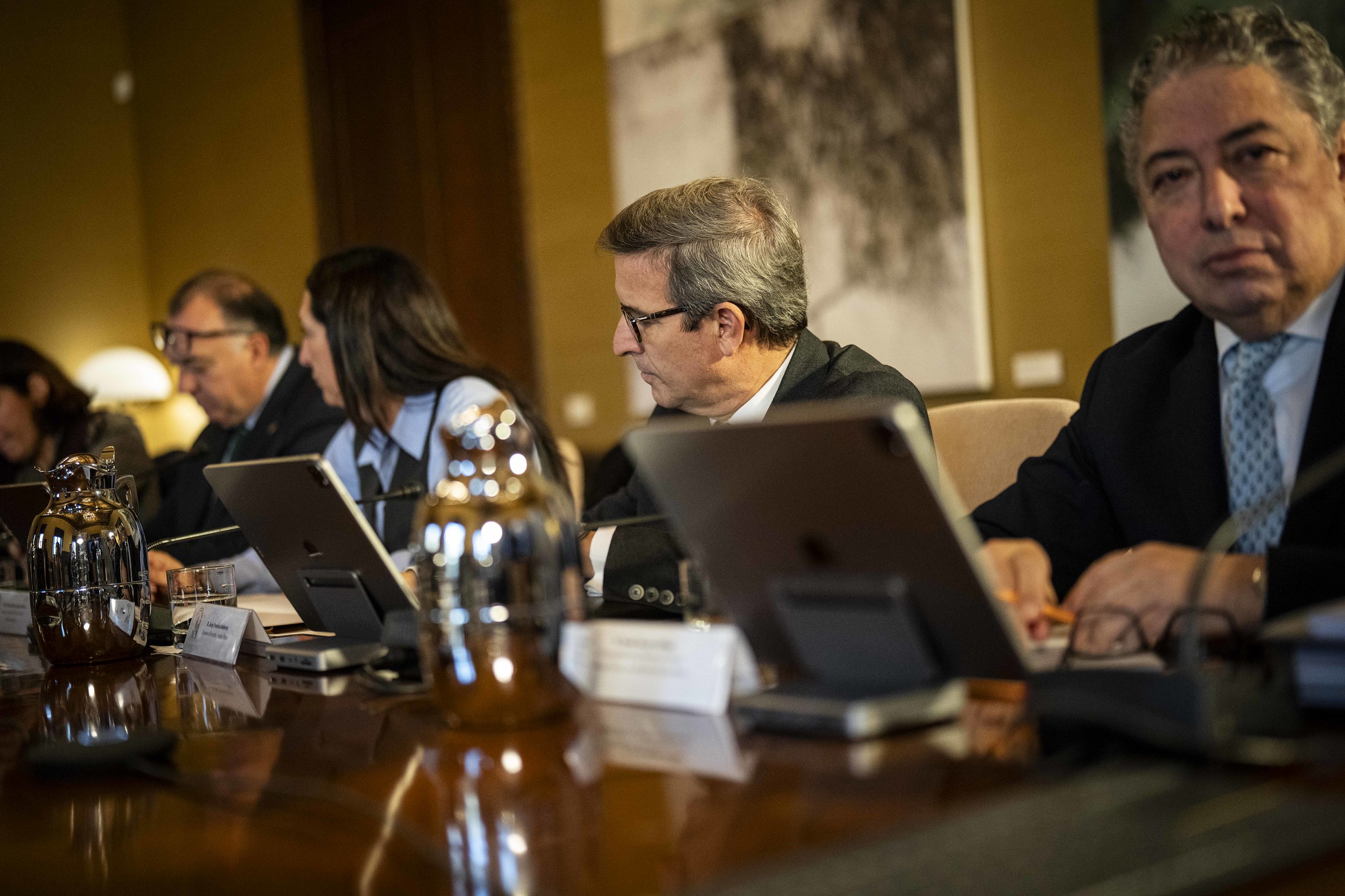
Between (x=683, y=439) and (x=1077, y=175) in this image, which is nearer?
(x=683, y=439)

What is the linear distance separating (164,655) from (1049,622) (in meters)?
1.18

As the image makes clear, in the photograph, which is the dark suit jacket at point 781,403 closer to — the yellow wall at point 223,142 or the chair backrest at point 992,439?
the chair backrest at point 992,439

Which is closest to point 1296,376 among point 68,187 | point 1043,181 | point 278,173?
point 1043,181

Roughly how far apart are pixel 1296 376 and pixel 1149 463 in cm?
19

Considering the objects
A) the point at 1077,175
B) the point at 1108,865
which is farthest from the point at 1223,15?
the point at 1077,175

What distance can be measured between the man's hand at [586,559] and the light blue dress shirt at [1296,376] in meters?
0.93

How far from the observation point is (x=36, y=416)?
4.17 meters

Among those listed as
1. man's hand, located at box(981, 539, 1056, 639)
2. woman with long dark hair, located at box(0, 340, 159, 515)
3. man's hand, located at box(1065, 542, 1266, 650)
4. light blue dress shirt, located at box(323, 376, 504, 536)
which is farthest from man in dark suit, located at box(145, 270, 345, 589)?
man's hand, located at box(1065, 542, 1266, 650)

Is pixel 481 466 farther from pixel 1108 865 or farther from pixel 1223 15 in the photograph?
pixel 1223 15

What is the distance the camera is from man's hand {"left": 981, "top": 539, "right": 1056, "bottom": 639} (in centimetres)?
Answer: 118

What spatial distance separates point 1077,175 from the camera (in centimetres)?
357

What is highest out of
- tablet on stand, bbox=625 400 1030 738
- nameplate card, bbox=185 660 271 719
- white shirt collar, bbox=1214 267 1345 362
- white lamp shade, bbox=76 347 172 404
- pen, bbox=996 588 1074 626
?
white lamp shade, bbox=76 347 172 404

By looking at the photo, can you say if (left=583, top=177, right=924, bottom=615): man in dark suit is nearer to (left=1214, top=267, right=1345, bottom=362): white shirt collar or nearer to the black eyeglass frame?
(left=1214, top=267, right=1345, bottom=362): white shirt collar

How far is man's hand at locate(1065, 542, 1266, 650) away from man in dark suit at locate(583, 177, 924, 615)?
869 mm
